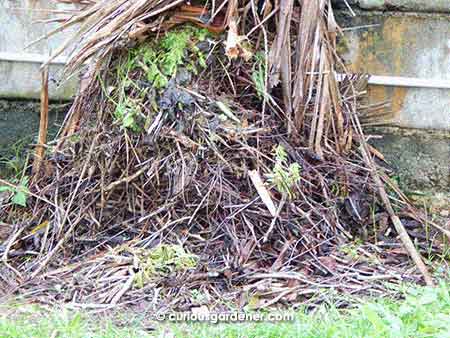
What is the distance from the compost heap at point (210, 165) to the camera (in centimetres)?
303

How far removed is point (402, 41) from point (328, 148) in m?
0.89

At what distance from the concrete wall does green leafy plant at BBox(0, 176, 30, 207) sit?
26.8 inches

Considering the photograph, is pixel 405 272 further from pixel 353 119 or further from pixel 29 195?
pixel 29 195

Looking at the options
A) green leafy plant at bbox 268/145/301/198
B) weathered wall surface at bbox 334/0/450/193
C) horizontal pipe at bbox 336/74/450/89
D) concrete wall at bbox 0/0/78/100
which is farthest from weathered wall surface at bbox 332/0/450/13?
concrete wall at bbox 0/0/78/100

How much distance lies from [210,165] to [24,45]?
1.56 m

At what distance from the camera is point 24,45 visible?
3.98m

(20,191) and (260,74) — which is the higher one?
(260,74)

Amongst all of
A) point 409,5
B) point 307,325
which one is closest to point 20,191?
point 307,325

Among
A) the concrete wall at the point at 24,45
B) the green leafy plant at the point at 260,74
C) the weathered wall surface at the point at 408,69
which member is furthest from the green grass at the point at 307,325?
the concrete wall at the point at 24,45

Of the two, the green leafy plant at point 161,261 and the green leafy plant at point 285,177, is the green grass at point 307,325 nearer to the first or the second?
the green leafy plant at point 161,261

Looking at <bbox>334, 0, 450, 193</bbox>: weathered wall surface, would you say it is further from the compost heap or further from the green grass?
the green grass

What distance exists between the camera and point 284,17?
329 cm

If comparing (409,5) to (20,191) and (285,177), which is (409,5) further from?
→ (20,191)

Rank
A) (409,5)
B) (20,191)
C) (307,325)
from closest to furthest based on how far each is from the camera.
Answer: (307,325)
(20,191)
(409,5)
